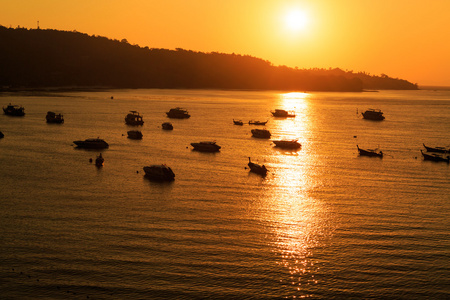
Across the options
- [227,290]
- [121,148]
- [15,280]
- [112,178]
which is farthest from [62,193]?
[121,148]

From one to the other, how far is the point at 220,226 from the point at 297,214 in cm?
1004

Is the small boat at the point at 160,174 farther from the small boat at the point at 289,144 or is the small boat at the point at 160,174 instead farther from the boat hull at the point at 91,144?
the small boat at the point at 289,144

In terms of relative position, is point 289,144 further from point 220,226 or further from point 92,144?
point 220,226

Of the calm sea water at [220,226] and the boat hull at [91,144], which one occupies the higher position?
the boat hull at [91,144]

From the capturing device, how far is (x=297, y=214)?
52.2 metres

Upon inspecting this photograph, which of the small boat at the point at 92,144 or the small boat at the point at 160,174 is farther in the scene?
the small boat at the point at 92,144

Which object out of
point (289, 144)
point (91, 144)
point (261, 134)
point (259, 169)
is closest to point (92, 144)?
point (91, 144)

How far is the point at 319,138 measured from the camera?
118 meters

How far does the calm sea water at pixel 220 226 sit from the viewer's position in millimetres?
34562

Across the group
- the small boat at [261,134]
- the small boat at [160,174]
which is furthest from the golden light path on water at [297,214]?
the small boat at [261,134]

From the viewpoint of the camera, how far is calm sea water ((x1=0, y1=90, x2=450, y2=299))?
34562 mm

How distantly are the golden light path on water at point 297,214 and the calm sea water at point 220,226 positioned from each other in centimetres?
19

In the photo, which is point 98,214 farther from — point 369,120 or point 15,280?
point 369,120

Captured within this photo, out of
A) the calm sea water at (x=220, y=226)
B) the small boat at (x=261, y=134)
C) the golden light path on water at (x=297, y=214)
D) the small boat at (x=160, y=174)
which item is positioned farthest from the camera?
the small boat at (x=261, y=134)
